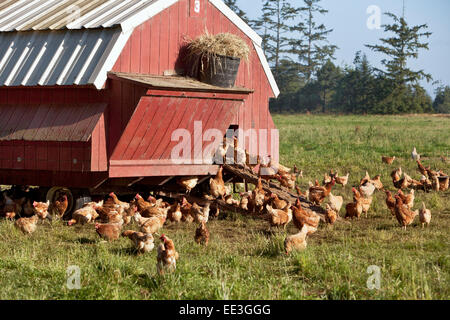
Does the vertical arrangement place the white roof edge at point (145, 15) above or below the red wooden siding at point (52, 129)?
above

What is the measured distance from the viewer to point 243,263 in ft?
26.5

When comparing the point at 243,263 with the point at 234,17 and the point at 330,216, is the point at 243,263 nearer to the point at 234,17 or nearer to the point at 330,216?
the point at 330,216

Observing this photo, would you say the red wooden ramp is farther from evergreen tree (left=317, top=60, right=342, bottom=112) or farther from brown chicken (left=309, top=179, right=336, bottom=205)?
evergreen tree (left=317, top=60, right=342, bottom=112)

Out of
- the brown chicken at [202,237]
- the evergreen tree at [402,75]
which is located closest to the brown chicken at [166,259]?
the brown chicken at [202,237]

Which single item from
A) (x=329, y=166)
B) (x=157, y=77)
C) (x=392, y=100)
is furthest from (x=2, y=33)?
(x=392, y=100)

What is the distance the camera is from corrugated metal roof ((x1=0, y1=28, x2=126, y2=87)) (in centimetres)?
1125

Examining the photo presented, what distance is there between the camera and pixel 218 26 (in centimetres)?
1336

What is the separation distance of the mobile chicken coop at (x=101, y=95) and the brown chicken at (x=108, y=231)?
1551mm

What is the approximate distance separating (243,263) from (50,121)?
5.24 m

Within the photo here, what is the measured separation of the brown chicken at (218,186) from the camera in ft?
41.8

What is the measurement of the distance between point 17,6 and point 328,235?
799 centimetres

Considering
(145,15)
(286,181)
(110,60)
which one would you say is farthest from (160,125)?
(286,181)

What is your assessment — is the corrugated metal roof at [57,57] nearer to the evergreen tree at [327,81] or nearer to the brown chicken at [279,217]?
the brown chicken at [279,217]
